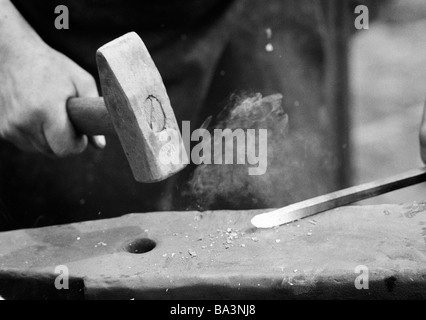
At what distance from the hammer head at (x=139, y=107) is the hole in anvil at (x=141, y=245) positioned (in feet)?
0.74

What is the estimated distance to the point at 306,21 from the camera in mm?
2156

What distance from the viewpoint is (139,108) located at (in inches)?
51.3

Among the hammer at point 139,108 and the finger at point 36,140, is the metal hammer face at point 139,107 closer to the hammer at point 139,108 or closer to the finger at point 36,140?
the hammer at point 139,108

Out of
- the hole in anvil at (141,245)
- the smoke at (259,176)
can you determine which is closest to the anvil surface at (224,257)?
the hole in anvil at (141,245)

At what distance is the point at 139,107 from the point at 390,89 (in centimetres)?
306

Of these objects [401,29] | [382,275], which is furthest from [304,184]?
[401,29]

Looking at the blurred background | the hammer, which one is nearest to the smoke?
the hammer

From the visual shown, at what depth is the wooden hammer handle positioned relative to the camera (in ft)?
4.82

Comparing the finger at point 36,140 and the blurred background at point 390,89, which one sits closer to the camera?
the finger at point 36,140

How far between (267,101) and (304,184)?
0.34 meters

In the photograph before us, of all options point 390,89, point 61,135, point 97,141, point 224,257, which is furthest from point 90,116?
point 390,89

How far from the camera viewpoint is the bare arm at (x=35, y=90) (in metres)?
1.60

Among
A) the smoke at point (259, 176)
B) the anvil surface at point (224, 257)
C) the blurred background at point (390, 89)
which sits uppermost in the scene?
the blurred background at point (390, 89)
